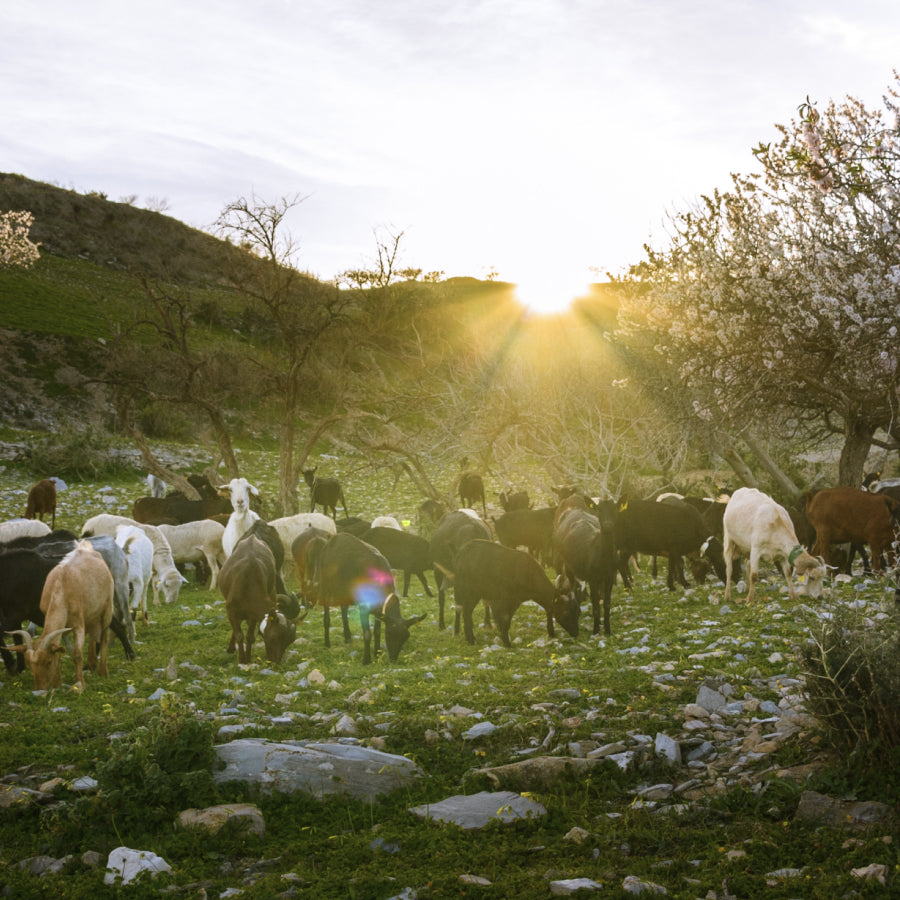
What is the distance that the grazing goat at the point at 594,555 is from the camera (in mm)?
13094

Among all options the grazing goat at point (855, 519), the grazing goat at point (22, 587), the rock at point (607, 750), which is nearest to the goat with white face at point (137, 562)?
the grazing goat at point (22, 587)

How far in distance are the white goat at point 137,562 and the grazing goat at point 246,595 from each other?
2.54 meters

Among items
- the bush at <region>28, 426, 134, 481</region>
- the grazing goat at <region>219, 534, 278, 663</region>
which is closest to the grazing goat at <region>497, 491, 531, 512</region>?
the grazing goat at <region>219, 534, 278, 663</region>

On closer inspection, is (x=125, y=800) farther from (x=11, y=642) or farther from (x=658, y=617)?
(x=658, y=617)

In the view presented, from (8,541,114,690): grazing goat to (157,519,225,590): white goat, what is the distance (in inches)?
286

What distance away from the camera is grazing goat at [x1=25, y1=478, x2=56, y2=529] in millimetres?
24266

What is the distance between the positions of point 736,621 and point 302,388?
19.4 m

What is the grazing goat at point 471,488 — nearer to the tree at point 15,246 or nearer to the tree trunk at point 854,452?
the tree trunk at point 854,452

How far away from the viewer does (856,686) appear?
6.25 m

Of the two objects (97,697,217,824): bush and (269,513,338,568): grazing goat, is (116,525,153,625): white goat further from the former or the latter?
(97,697,217,824): bush

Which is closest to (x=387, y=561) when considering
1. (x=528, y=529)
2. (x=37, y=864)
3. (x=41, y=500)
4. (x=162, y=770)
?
(x=528, y=529)

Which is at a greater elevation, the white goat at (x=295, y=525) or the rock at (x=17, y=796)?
the white goat at (x=295, y=525)

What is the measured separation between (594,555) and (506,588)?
1.58 m

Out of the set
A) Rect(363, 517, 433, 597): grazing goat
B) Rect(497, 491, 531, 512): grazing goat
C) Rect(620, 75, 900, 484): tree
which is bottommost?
Rect(363, 517, 433, 597): grazing goat
